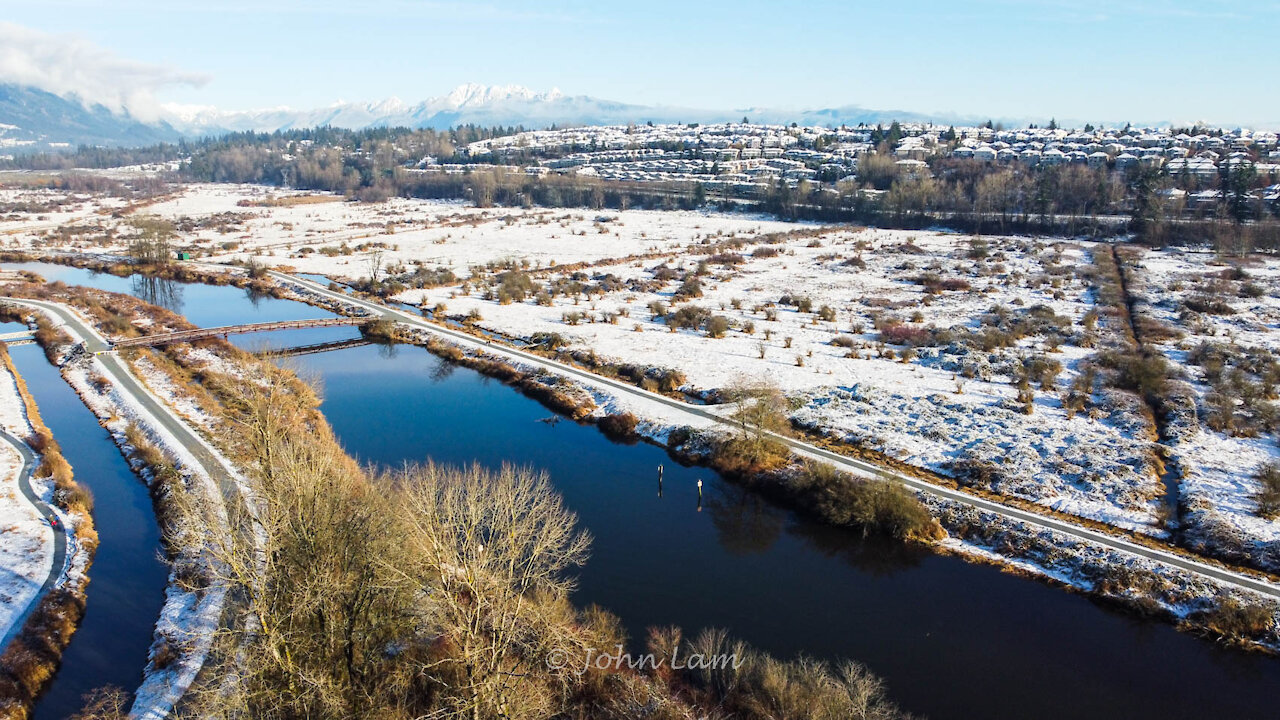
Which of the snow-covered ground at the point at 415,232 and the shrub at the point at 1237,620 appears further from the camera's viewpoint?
the snow-covered ground at the point at 415,232

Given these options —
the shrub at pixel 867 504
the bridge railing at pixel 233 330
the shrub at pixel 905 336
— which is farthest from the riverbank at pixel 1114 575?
the bridge railing at pixel 233 330

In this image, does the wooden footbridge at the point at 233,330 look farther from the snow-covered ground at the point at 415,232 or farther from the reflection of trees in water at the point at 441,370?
the snow-covered ground at the point at 415,232

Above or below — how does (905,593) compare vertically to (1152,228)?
below

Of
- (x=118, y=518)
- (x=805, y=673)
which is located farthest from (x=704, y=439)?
(x=118, y=518)

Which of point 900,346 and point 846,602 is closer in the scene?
point 846,602

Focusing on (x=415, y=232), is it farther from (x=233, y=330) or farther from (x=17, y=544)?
(x=17, y=544)

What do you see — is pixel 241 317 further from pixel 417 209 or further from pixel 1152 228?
pixel 1152 228

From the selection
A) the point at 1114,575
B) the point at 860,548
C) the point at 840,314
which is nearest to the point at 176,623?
the point at 860,548
